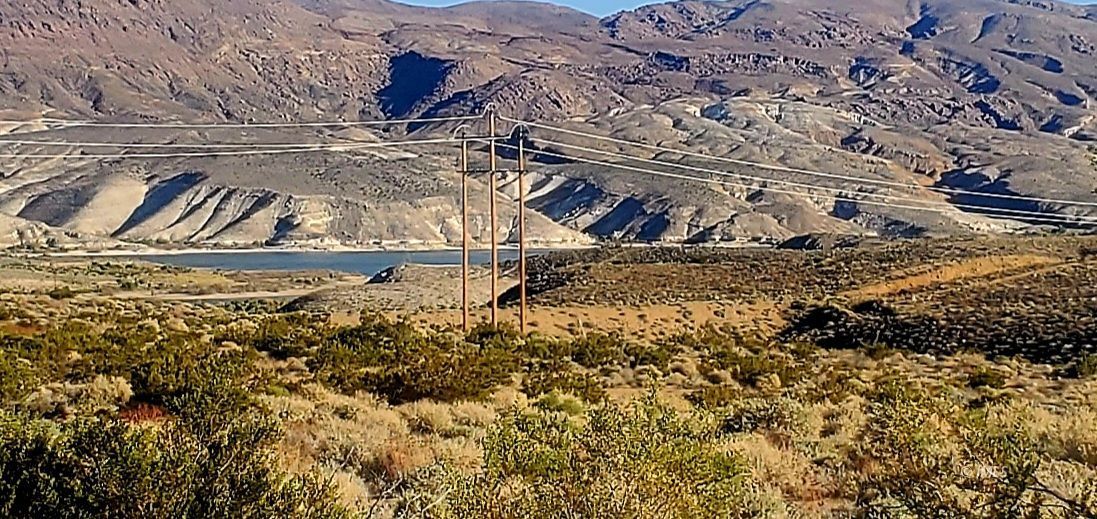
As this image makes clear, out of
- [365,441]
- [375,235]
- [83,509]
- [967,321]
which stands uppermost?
[83,509]

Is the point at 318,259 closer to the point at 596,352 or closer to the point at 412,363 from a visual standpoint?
the point at 596,352

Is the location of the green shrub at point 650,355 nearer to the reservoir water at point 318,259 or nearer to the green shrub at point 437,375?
the green shrub at point 437,375

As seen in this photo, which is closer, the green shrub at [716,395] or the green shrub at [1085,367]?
the green shrub at [716,395]

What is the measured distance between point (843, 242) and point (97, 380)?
72679mm

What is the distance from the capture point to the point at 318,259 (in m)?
142

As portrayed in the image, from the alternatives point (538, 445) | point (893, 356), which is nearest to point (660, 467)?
point (538, 445)

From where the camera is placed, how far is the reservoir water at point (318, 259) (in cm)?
12681

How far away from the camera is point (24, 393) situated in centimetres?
1631

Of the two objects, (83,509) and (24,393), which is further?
(24,393)

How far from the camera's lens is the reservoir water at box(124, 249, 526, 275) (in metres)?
127

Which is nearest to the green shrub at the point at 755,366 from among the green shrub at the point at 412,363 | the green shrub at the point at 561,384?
the green shrub at the point at 561,384

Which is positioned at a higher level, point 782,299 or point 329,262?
point 782,299

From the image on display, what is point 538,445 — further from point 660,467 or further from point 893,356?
point 893,356

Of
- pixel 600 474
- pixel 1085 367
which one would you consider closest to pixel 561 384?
pixel 1085 367
